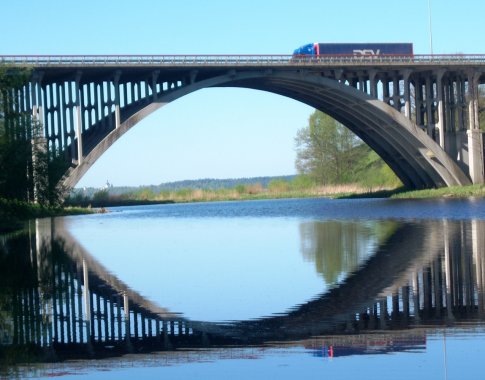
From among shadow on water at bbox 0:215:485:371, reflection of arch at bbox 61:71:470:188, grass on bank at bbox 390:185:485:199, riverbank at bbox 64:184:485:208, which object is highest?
reflection of arch at bbox 61:71:470:188

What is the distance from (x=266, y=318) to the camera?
1370 centimetres

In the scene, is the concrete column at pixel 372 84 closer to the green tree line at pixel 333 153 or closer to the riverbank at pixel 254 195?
the riverbank at pixel 254 195

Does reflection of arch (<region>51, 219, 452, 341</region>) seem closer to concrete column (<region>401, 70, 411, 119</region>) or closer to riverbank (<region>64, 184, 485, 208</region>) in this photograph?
concrete column (<region>401, 70, 411, 119</region>)

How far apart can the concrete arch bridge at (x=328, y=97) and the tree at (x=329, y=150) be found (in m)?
30.4

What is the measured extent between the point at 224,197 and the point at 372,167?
64.8 feet

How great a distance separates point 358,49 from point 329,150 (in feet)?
140

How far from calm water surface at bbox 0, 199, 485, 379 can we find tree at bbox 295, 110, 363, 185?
283 feet

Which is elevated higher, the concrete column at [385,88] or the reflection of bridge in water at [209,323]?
the concrete column at [385,88]

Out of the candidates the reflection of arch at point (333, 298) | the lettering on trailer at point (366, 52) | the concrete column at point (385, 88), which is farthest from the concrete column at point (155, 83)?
the reflection of arch at point (333, 298)

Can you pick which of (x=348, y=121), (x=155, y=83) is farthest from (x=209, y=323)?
(x=348, y=121)

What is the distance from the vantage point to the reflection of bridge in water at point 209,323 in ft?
40.4

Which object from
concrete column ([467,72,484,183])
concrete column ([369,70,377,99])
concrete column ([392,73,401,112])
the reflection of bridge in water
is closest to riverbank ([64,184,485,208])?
concrete column ([467,72,484,183])

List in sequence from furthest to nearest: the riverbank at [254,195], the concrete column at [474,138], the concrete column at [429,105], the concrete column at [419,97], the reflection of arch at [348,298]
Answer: the riverbank at [254,195] → the concrete column at [419,97] → the concrete column at [474,138] → the concrete column at [429,105] → the reflection of arch at [348,298]

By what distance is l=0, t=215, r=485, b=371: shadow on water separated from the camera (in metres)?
11.7
